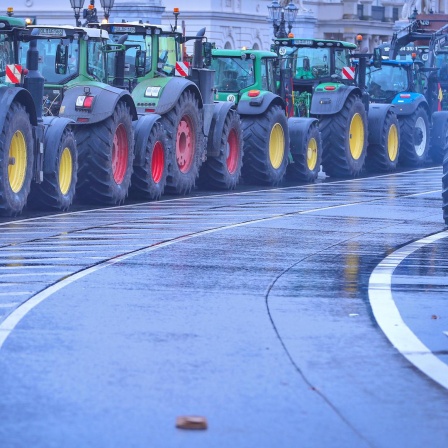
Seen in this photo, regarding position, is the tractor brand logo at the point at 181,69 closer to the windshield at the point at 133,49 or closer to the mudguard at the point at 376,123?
the windshield at the point at 133,49

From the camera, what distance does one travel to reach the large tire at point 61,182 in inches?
808

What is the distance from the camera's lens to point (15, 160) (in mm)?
19797

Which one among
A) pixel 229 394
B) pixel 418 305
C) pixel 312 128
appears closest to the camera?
pixel 229 394

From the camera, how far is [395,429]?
769 cm

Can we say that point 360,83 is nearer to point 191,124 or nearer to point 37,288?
point 191,124

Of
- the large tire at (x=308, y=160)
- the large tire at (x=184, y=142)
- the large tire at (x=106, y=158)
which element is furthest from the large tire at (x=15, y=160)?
the large tire at (x=308, y=160)

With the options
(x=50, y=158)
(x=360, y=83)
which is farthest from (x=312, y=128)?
(x=50, y=158)

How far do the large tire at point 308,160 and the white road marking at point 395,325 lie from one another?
1294cm

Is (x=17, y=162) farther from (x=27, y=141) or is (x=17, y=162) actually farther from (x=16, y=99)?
(x=16, y=99)

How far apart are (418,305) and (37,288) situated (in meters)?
3.00

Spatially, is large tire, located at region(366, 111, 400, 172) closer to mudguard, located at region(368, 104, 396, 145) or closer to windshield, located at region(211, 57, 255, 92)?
mudguard, located at region(368, 104, 396, 145)

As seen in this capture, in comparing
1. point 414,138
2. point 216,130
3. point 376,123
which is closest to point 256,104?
point 216,130

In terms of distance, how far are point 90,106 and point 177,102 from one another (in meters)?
2.76

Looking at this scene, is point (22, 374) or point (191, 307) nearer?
point (22, 374)
